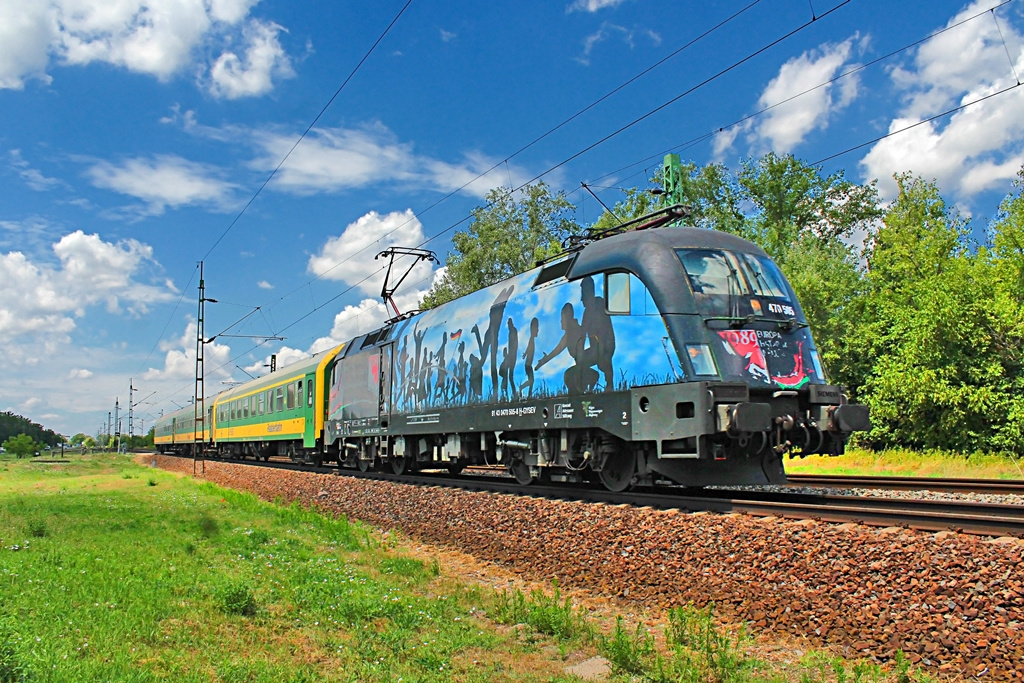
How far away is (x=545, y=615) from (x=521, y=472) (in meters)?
5.74

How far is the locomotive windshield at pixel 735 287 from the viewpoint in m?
10.3

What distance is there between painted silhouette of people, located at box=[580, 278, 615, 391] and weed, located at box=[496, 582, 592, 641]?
10.2 ft

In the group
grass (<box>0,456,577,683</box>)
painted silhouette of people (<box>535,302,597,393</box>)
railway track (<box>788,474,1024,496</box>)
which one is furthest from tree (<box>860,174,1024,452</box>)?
grass (<box>0,456,577,683</box>)

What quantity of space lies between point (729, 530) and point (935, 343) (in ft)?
60.6

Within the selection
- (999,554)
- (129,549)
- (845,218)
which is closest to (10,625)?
(129,549)

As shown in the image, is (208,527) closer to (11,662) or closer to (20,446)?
(11,662)

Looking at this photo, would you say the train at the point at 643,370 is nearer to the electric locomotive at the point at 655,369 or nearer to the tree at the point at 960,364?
the electric locomotive at the point at 655,369

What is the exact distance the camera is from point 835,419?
9.91 meters

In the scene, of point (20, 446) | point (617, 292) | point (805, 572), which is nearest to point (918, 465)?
point (617, 292)

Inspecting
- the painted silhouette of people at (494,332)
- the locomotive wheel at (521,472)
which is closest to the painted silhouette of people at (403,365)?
the painted silhouette of people at (494,332)

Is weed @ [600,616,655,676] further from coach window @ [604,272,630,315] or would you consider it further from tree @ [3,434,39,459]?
tree @ [3,434,39,459]

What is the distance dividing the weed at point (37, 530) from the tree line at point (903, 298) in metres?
15.4

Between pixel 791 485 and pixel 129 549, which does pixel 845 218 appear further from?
pixel 129 549

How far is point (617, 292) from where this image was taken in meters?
10.9
